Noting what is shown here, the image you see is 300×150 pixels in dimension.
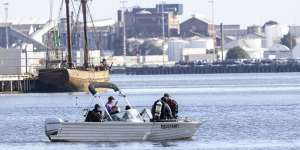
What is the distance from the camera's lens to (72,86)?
428ft

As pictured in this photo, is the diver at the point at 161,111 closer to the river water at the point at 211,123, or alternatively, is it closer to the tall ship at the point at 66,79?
the river water at the point at 211,123

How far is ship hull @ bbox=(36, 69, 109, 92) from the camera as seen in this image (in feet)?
427

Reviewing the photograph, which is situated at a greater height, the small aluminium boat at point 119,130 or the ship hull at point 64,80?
the small aluminium boat at point 119,130

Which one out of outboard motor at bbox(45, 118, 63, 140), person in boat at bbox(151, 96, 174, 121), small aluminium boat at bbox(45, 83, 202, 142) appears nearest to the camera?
small aluminium boat at bbox(45, 83, 202, 142)

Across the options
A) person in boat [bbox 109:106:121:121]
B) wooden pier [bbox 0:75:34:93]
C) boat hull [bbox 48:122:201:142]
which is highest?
person in boat [bbox 109:106:121:121]

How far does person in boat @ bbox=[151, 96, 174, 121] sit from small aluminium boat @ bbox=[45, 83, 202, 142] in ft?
0.66

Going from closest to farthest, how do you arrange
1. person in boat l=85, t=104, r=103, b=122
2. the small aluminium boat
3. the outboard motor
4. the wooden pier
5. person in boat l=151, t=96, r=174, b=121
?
person in boat l=85, t=104, r=103, b=122
the small aluminium boat
person in boat l=151, t=96, r=174, b=121
the outboard motor
the wooden pier

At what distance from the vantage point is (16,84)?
13788 centimetres

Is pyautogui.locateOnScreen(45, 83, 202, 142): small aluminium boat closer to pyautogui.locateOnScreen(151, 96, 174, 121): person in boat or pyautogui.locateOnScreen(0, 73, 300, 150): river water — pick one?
pyautogui.locateOnScreen(151, 96, 174, 121): person in boat

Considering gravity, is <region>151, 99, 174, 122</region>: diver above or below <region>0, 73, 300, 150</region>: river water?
above

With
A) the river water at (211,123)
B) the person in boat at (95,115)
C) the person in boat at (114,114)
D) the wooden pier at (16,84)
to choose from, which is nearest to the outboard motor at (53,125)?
the river water at (211,123)

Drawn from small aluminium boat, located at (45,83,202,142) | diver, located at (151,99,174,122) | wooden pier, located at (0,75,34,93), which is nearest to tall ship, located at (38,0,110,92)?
wooden pier, located at (0,75,34,93)

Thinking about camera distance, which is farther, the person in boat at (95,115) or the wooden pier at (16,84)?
the wooden pier at (16,84)

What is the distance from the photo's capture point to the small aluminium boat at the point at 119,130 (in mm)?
57431
